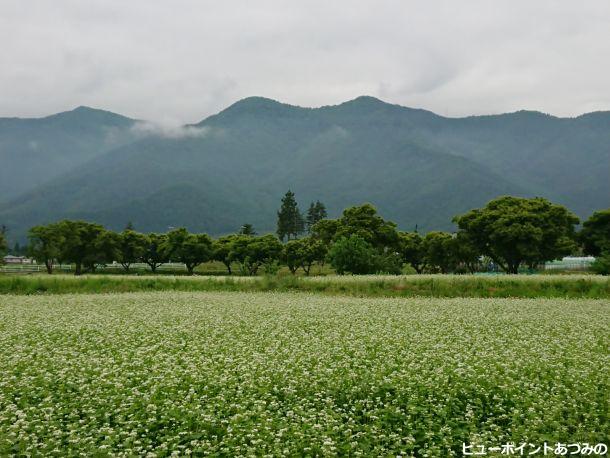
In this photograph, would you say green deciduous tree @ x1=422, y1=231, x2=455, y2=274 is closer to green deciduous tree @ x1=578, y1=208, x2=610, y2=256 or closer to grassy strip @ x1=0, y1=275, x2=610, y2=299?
green deciduous tree @ x1=578, y1=208, x2=610, y2=256

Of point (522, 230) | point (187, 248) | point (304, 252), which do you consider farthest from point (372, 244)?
point (187, 248)

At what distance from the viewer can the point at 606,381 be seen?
44.1 ft

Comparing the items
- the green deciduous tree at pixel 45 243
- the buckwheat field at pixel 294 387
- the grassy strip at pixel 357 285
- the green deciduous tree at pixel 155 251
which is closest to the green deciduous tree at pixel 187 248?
the green deciduous tree at pixel 155 251

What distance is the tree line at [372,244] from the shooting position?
6412 cm

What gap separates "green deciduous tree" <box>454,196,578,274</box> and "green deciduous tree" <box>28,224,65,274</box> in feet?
221

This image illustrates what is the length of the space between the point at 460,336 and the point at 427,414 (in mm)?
9391

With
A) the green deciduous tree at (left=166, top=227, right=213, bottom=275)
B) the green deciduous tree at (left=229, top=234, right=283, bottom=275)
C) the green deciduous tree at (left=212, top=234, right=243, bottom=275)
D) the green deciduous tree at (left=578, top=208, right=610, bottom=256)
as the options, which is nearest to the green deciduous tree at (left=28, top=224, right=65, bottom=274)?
the green deciduous tree at (left=166, top=227, right=213, bottom=275)

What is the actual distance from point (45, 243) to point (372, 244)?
56.9m

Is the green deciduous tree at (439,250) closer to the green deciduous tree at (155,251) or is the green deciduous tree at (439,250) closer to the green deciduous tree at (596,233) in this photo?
the green deciduous tree at (596,233)

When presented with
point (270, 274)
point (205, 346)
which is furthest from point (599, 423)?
point (270, 274)

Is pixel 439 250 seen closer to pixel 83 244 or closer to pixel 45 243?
pixel 83 244

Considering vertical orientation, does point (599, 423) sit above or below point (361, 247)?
below

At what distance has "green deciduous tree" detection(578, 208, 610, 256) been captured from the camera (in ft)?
A: 244

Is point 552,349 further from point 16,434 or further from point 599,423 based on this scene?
point 16,434
